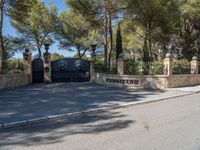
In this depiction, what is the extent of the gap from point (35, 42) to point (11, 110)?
3841 cm

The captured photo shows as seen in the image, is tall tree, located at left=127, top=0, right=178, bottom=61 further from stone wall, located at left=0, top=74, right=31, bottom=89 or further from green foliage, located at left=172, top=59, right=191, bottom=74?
stone wall, located at left=0, top=74, right=31, bottom=89

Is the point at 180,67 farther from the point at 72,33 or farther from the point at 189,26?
the point at 72,33

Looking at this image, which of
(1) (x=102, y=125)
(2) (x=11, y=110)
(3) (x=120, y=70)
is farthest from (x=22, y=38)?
(1) (x=102, y=125)

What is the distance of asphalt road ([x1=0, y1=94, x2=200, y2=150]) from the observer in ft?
23.0

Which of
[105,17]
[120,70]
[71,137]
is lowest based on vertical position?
[71,137]

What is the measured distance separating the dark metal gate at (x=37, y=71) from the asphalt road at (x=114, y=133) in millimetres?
14746

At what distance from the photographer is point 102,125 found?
9.27 m

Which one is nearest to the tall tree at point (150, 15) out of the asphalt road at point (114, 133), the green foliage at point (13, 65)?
the green foliage at point (13, 65)

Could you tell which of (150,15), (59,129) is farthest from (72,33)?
(59,129)

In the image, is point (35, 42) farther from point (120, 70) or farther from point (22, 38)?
point (120, 70)

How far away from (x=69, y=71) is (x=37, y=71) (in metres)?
2.43

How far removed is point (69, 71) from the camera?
25.9 m

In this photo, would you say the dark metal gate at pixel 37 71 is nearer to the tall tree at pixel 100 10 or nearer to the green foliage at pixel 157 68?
the tall tree at pixel 100 10

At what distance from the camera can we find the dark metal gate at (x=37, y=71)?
25.2 metres
